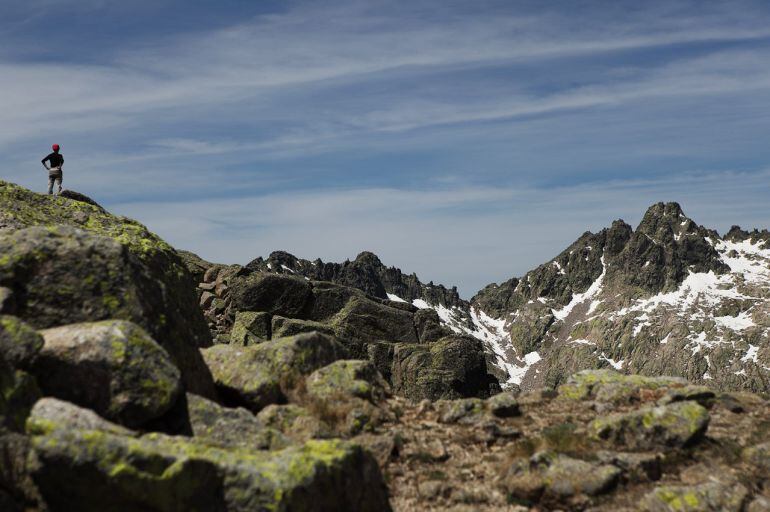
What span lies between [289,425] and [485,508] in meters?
5.17

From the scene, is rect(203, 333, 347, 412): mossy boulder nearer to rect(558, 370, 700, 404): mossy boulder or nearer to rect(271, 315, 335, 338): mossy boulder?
rect(558, 370, 700, 404): mossy boulder

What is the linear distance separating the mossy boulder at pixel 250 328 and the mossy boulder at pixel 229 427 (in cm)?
2475

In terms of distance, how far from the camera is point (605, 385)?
75.4 ft

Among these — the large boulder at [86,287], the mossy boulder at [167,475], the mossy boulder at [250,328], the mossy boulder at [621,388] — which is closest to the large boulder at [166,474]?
the mossy boulder at [167,475]

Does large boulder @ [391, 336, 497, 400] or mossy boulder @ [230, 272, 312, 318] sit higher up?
mossy boulder @ [230, 272, 312, 318]

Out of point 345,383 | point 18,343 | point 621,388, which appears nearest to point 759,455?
point 621,388

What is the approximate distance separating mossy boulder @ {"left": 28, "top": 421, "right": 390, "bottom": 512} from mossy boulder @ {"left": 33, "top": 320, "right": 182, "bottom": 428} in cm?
186

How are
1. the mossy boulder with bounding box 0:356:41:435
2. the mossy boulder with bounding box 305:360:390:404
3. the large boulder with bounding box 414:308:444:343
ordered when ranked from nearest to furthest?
the mossy boulder with bounding box 0:356:41:435 < the mossy boulder with bounding box 305:360:390:404 < the large boulder with bounding box 414:308:444:343

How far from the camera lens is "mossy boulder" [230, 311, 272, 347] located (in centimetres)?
4016

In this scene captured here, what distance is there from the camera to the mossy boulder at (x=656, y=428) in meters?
17.1

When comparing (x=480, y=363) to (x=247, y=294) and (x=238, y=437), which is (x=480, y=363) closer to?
(x=247, y=294)

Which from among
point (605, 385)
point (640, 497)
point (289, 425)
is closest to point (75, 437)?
point (289, 425)

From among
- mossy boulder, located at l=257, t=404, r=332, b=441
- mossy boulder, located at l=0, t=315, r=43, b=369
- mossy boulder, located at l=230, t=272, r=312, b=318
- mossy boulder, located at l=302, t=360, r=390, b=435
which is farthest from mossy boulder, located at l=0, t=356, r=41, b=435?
mossy boulder, located at l=230, t=272, r=312, b=318

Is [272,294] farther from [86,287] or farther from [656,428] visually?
[656,428]
